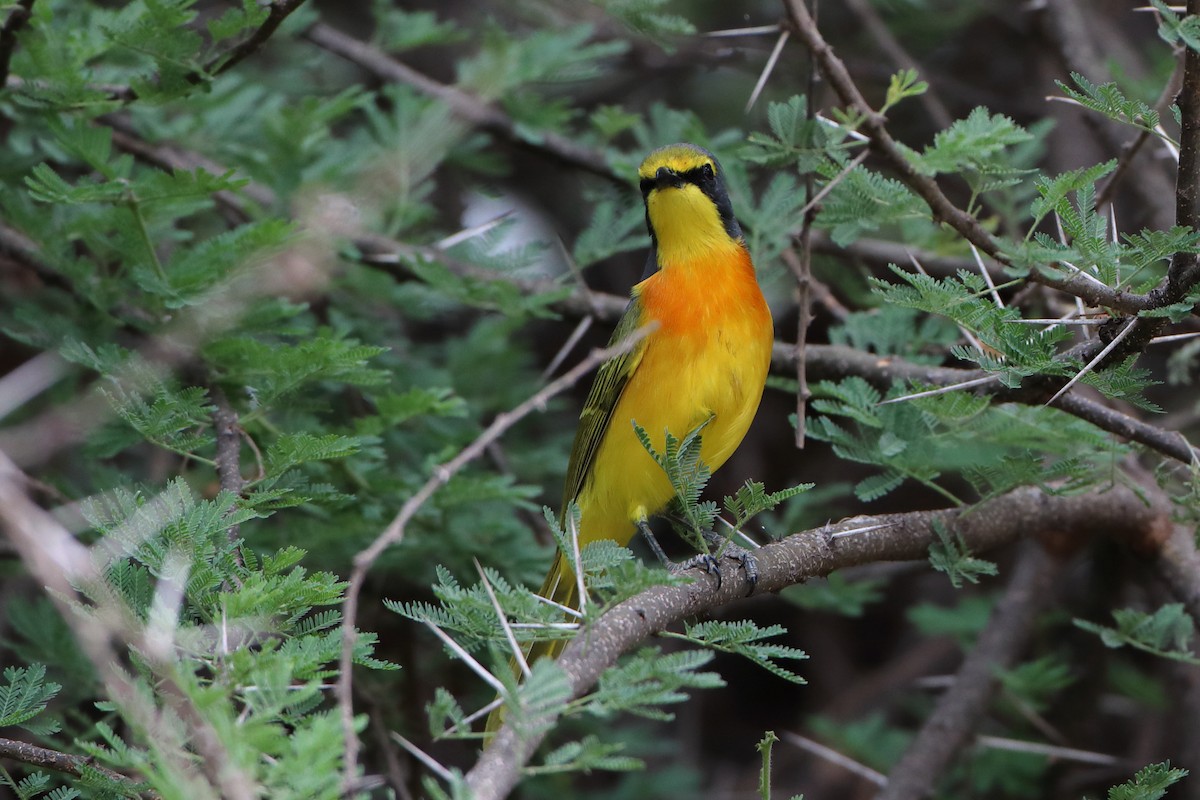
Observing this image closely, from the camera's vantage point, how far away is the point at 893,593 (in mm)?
7320

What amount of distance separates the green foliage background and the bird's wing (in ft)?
0.72

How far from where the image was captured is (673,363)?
433 cm

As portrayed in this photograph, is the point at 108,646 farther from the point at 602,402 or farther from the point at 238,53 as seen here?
the point at 602,402

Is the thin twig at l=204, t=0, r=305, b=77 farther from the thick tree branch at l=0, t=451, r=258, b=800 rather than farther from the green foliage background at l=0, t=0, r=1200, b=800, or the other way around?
the thick tree branch at l=0, t=451, r=258, b=800

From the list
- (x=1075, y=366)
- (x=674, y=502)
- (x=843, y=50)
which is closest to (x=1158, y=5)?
(x=1075, y=366)

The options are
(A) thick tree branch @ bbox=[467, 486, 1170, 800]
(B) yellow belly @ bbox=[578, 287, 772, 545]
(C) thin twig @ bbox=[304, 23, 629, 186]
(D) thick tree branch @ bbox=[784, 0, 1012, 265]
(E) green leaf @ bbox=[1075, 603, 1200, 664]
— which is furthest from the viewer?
(C) thin twig @ bbox=[304, 23, 629, 186]

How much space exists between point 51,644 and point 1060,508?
3522 mm

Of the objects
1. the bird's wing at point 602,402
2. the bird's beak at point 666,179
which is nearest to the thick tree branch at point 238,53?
the bird's beak at point 666,179

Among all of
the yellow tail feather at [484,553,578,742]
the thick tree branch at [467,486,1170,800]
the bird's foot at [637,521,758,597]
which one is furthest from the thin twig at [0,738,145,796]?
the yellow tail feather at [484,553,578,742]

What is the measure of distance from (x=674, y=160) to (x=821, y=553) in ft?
6.07

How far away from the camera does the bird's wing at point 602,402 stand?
4.45 m

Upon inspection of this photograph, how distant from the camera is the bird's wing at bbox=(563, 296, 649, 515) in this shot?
4445 mm

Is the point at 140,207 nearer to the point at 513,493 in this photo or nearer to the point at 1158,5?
the point at 513,493

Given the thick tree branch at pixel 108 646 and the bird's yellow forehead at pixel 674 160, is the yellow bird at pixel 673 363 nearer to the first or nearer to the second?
the bird's yellow forehead at pixel 674 160
